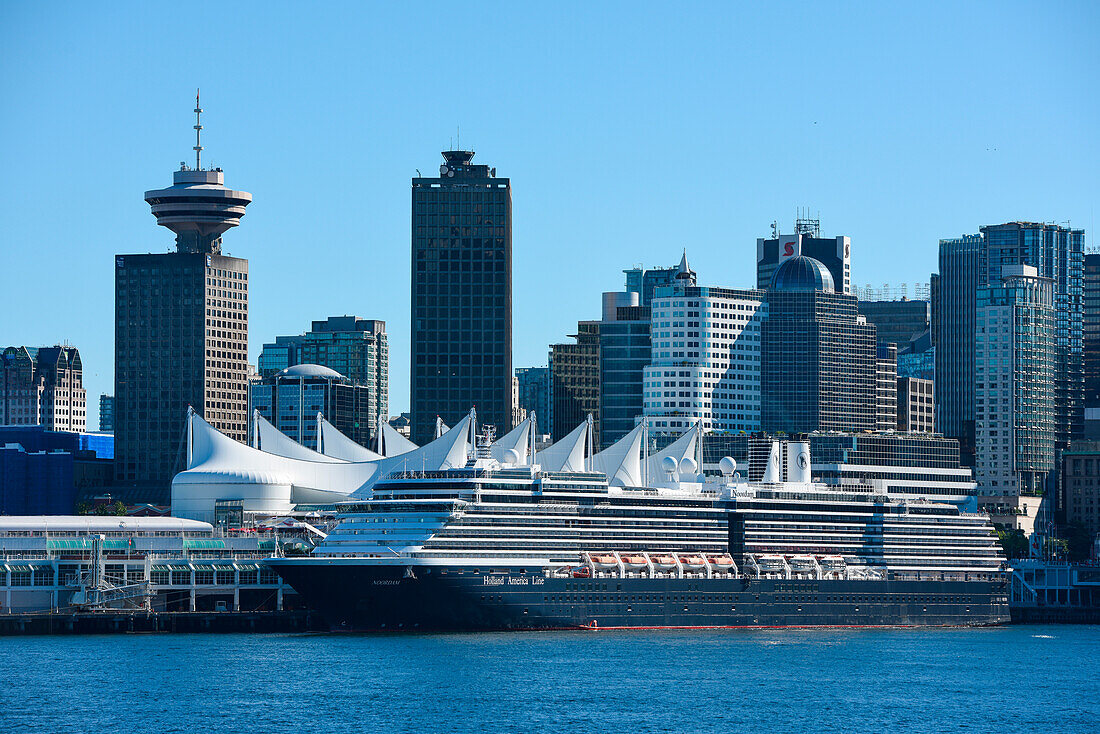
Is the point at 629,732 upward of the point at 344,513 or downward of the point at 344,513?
downward

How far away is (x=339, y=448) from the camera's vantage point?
170875 millimetres

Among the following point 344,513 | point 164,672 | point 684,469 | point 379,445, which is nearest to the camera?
point 164,672

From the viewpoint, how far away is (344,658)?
315ft

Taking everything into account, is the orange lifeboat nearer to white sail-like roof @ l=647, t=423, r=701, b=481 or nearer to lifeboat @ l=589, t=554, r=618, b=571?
lifeboat @ l=589, t=554, r=618, b=571

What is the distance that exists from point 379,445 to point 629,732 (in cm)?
9962

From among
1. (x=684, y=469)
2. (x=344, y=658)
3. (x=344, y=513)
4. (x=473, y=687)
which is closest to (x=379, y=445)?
(x=684, y=469)

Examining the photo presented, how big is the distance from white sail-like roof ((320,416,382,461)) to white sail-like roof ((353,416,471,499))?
21.2m

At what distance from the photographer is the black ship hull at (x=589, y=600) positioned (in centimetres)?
10656

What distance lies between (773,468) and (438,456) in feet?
87.0

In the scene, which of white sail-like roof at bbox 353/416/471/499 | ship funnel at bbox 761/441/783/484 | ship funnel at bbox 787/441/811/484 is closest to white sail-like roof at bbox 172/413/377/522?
white sail-like roof at bbox 353/416/471/499

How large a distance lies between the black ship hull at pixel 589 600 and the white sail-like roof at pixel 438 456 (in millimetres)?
29446

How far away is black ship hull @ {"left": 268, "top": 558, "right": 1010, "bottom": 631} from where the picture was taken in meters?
107

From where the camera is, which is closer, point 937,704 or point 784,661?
point 937,704

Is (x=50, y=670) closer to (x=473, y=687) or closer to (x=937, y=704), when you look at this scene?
(x=473, y=687)
